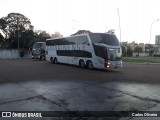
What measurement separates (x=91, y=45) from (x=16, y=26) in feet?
197

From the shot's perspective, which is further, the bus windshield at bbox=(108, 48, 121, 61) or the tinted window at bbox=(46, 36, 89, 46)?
the tinted window at bbox=(46, 36, 89, 46)

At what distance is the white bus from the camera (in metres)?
19.0

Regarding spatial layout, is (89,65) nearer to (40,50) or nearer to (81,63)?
(81,63)

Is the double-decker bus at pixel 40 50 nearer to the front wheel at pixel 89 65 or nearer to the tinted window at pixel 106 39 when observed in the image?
the front wheel at pixel 89 65

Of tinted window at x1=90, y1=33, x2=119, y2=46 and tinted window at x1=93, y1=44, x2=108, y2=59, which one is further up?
tinted window at x1=90, y1=33, x2=119, y2=46

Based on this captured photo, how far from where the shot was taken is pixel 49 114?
20.9 ft

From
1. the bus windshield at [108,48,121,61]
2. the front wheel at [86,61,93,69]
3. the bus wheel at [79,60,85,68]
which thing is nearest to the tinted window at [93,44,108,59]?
the bus windshield at [108,48,121,61]

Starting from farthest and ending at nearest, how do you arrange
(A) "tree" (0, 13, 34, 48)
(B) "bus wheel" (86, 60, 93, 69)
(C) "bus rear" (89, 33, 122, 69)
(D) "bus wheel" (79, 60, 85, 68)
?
(A) "tree" (0, 13, 34, 48) < (D) "bus wheel" (79, 60, 85, 68) < (B) "bus wheel" (86, 60, 93, 69) < (C) "bus rear" (89, 33, 122, 69)

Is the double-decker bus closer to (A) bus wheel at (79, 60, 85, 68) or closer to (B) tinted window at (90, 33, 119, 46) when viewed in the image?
(A) bus wheel at (79, 60, 85, 68)

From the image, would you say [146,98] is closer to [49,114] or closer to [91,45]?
Result: [49,114]

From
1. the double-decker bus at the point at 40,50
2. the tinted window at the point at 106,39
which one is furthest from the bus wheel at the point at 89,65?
the double-decker bus at the point at 40,50

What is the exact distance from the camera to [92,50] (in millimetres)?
20172

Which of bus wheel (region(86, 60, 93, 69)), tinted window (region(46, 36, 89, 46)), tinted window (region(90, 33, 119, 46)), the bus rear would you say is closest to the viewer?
the bus rear

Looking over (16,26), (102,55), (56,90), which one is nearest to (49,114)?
(56,90)
